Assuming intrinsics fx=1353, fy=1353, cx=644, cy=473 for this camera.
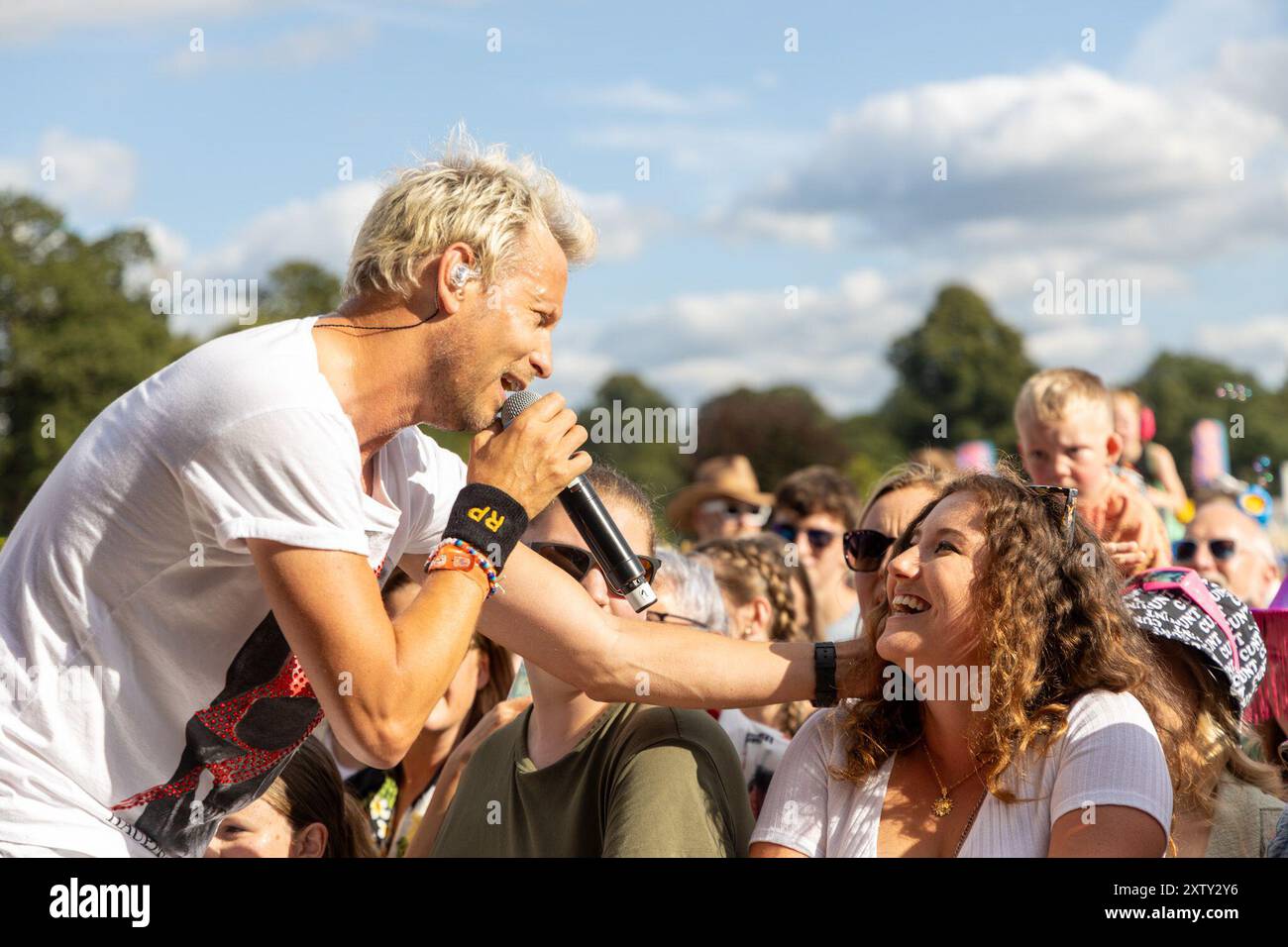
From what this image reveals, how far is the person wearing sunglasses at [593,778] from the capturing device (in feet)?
9.09

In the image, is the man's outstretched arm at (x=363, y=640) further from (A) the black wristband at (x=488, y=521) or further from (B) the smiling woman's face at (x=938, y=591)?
(B) the smiling woman's face at (x=938, y=591)

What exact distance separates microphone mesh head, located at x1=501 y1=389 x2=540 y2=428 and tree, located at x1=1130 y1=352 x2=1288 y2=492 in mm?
85690

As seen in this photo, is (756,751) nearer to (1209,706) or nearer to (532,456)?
(1209,706)

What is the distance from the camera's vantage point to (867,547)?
391cm

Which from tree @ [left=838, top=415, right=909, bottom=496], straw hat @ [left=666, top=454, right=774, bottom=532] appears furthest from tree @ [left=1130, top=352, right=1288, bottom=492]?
straw hat @ [left=666, top=454, right=774, bottom=532]

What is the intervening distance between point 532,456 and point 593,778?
0.91 m

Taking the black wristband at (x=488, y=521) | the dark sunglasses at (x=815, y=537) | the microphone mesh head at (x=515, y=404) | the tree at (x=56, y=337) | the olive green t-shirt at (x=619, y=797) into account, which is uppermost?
the tree at (x=56, y=337)

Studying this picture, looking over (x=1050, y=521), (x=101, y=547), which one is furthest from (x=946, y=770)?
(x=101, y=547)

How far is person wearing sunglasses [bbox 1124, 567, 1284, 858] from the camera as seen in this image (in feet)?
10.0

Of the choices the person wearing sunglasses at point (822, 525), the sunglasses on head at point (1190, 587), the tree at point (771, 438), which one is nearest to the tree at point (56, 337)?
the tree at point (771, 438)

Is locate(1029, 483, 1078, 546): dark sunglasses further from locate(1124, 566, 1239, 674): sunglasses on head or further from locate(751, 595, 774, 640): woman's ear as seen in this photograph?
locate(751, 595, 774, 640): woman's ear

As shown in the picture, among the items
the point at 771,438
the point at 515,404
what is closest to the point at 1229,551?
the point at 515,404

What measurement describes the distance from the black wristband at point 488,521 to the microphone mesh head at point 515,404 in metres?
0.18
